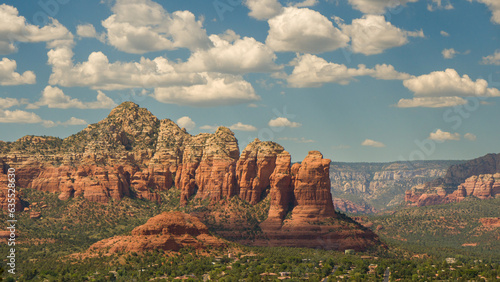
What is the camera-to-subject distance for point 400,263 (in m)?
198

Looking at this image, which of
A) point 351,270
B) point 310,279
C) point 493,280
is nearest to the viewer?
point 493,280

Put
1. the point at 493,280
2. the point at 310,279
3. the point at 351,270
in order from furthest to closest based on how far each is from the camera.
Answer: the point at 351,270 → the point at 310,279 → the point at 493,280

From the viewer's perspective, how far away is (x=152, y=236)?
7810 inches

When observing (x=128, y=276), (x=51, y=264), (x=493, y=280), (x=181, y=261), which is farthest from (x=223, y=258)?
(x=493, y=280)

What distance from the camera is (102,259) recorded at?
635ft

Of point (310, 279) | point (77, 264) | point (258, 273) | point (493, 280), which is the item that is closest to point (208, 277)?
point (258, 273)

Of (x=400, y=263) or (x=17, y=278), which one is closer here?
(x=17, y=278)

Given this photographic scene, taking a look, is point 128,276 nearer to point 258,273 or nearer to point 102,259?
point 102,259

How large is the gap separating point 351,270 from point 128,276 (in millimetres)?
61033

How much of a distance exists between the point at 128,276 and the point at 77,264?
919 inches

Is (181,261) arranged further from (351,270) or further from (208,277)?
(351,270)

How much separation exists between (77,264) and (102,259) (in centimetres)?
707

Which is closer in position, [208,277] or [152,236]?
[208,277]

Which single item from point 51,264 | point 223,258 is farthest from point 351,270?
point 51,264
